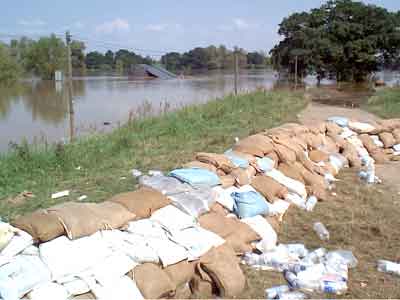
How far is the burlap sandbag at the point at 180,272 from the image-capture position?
2.29 meters

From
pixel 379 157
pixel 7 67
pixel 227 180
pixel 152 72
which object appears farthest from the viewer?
pixel 152 72

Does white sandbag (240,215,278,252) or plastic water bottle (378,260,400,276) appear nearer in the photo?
plastic water bottle (378,260,400,276)

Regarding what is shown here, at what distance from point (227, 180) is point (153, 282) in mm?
1486

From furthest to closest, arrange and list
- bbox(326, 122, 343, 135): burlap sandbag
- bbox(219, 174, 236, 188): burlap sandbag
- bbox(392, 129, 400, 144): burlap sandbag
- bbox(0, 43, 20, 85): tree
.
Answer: bbox(0, 43, 20, 85): tree, bbox(392, 129, 400, 144): burlap sandbag, bbox(326, 122, 343, 135): burlap sandbag, bbox(219, 174, 236, 188): burlap sandbag

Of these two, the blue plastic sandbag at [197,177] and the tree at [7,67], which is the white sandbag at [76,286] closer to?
the blue plastic sandbag at [197,177]

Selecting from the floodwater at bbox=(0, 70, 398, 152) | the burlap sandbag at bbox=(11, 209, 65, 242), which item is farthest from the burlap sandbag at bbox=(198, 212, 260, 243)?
the floodwater at bbox=(0, 70, 398, 152)

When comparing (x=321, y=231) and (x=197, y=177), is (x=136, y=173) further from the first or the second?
(x=321, y=231)

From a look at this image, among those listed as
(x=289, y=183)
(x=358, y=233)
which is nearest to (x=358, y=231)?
(x=358, y=233)

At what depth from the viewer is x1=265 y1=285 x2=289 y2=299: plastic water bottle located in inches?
93.4

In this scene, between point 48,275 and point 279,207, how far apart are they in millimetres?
2134

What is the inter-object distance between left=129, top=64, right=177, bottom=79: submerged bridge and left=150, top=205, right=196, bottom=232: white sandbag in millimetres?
22654

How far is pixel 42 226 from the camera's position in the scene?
2.20 m

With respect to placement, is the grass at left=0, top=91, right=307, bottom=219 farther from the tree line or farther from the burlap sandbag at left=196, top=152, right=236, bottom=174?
the tree line

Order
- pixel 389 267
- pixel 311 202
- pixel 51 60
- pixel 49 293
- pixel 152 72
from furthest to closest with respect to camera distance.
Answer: pixel 152 72 < pixel 51 60 < pixel 311 202 < pixel 389 267 < pixel 49 293
